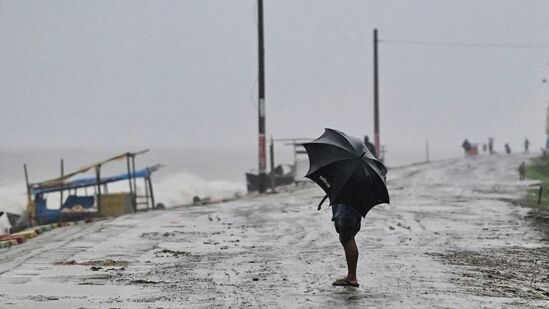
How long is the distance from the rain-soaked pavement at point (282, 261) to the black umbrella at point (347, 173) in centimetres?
112

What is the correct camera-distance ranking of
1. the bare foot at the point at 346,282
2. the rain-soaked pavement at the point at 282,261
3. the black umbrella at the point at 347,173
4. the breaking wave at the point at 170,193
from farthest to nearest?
the breaking wave at the point at 170,193
the bare foot at the point at 346,282
the black umbrella at the point at 347,173
the rain-soaked pavement at the point at 282,261

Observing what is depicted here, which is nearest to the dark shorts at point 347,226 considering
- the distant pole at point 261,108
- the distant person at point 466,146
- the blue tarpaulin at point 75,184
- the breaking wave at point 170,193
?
the blue tarpaulin at point 75,184

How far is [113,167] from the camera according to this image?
15050 centimetres

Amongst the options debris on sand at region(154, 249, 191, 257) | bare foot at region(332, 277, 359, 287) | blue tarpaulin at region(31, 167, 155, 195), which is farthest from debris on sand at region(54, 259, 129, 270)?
blue tarpaulin at region(31, 167, 155, 195)

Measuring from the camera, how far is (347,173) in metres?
11.0

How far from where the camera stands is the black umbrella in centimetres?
1101

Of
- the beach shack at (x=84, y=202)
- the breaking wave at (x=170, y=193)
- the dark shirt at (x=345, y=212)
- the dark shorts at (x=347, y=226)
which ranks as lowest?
the breaking wave at (x=170, y=193)

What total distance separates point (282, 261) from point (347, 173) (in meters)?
3.42

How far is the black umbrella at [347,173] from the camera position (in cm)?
1101

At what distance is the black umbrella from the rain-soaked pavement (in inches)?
44.2

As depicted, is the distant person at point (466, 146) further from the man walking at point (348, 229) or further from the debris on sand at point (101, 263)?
the man walking at point (348, 229)

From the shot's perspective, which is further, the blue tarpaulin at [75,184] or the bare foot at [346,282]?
the blue tarpaulin at [75,184]

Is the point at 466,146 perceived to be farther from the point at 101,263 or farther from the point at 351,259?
the point at 351,259

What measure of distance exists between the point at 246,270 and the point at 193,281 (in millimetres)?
1250
